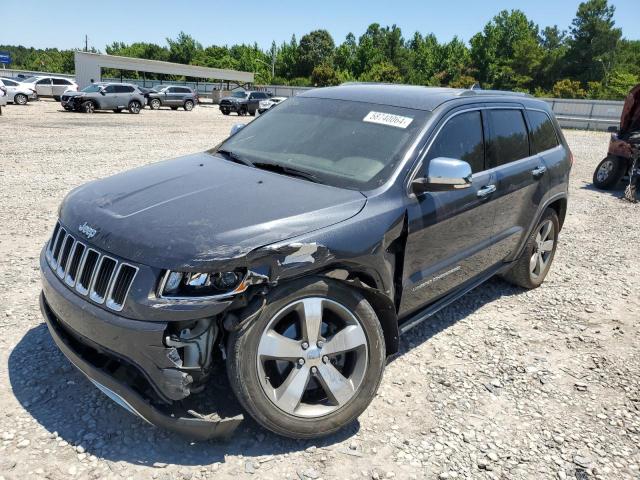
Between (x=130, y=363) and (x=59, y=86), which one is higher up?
(x=59, y=86)

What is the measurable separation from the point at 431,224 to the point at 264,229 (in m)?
1.26

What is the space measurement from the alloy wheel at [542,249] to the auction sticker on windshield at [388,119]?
2.14 metres

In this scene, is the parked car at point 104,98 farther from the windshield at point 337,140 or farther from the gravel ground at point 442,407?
the windshield at point 337,140

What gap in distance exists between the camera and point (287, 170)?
3.29m

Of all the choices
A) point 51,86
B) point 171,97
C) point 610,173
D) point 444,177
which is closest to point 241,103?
point 171,97

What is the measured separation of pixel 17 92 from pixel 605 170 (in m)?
27.6

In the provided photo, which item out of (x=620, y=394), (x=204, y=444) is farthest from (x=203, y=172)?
(x=620, y=394)

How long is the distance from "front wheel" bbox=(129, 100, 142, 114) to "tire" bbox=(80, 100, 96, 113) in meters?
1.86

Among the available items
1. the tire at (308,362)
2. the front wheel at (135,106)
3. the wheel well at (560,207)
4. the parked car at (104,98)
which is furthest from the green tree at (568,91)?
the tire at (308,362)

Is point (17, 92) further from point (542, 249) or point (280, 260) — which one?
point (280, 260)

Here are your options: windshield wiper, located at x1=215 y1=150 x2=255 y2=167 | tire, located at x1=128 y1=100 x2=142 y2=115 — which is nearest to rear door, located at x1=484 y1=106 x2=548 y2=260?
windshield wiper, located at x1=215 y1=150 x2=255 y2=167

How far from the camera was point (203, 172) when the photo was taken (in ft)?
10.8

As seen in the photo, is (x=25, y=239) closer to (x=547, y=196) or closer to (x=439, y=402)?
(x=439, y=402)

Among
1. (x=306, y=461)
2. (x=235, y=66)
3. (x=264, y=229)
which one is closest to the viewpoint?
(x=264, y=229)
